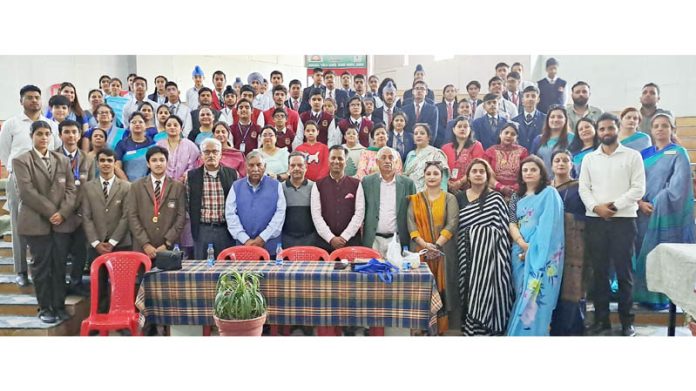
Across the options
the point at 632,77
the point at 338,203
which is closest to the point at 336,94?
the point at 338,203

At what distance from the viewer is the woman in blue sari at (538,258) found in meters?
3.97

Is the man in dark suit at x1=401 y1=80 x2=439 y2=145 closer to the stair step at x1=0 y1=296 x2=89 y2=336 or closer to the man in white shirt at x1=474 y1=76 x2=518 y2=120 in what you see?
the man in white shirt at x1=474 y1=76 x2=518 y2=120

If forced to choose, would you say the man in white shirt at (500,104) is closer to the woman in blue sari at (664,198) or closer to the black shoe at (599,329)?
the woman in blue sari at (664,198)

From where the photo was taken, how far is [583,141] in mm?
4355

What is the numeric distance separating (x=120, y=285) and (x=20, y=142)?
5.17 ft

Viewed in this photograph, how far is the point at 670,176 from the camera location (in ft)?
A: 14.0

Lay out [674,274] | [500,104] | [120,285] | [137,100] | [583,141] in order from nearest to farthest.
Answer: [674,274] → [120,285] → [583,141] → [500,104] → [137,100]

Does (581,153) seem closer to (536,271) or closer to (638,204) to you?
(638,204)

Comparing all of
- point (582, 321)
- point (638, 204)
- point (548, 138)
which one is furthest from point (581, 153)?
point (582, 321)

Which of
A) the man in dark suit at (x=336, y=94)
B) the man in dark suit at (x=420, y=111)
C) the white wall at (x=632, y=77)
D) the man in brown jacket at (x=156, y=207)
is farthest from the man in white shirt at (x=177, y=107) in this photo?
the white wall at (x=632, y=77)

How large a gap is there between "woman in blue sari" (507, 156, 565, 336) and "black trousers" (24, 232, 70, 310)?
11.7ft

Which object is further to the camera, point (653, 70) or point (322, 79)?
point (322, 79)

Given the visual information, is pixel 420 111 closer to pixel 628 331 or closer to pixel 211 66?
pixel 628 331
